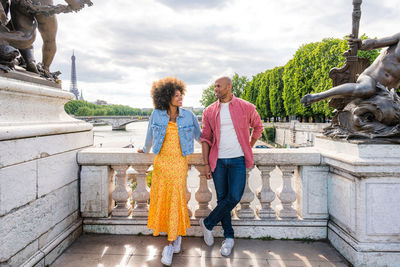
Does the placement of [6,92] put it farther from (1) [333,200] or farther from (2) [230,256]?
(1) [333,200]

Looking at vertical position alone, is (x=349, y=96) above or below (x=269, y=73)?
below

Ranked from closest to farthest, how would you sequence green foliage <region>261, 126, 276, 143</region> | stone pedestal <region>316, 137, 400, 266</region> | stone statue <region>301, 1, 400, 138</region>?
stone pedestal <region>316, 137, 400, 266</region> → stone statue <region>301, 1, 400, 138</region> → green foliage <region>261, 126, 276, 143</region>

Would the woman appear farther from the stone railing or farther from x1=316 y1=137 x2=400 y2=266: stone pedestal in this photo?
x1=316 y1=137 x2=400 y2=266: stone pedestal

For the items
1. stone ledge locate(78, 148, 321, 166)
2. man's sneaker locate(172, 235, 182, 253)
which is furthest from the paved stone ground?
stone ledge locate(78, 148, 321, 166)

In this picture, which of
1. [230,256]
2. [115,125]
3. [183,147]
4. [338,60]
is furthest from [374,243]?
[115,125]

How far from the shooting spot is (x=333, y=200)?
9.86ft

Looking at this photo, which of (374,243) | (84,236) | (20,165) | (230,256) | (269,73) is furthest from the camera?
(269,73)

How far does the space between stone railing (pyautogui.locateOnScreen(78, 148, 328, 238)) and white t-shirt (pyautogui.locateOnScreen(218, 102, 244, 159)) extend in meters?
0.43

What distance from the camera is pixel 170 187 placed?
8.79 feet

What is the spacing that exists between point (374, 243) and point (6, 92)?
3573 millimetres

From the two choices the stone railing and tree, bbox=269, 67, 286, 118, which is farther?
tree, bbox=269, 67, 286, 118

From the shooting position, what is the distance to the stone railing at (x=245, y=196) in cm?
313

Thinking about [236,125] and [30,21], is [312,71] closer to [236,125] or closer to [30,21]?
[236,125]

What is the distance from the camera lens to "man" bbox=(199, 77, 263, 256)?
2744mm
